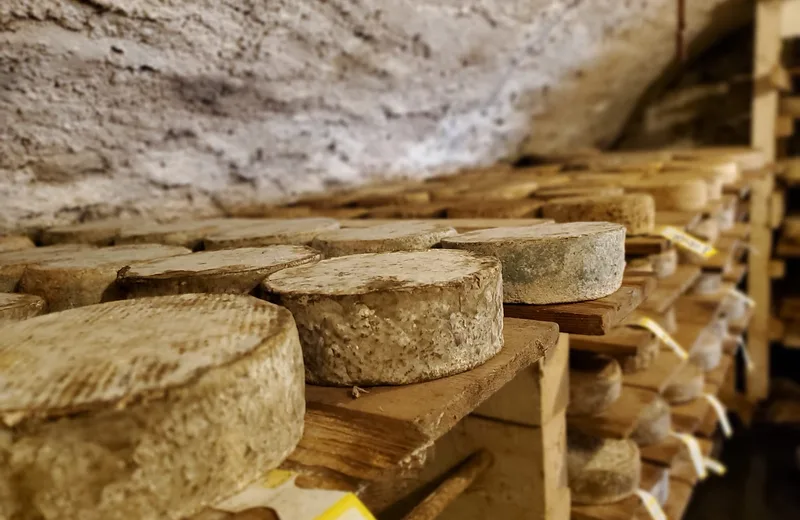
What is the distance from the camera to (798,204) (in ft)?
17.3

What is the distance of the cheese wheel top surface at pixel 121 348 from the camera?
0.67 meters

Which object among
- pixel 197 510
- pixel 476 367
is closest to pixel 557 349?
pixel 476 367

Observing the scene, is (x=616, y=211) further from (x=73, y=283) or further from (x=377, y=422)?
(x=73, y=283)

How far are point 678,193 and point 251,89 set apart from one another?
1689 mm

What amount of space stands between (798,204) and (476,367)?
214 inches

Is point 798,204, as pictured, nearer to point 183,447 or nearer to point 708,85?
point 708,85

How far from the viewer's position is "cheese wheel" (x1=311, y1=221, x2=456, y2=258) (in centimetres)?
139

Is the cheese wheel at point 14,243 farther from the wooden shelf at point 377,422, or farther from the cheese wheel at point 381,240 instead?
the wooden shelf at point 377,422

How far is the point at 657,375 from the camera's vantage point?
7.33 feet

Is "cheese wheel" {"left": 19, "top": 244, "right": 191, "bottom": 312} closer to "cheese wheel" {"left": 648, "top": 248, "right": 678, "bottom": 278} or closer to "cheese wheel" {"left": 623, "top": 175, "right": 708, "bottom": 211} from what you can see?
"cheese wheel" {"left": 648, "top": 248, "right": 678, "bottom": 278}

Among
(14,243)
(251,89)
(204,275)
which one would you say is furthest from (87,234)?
(204,275)

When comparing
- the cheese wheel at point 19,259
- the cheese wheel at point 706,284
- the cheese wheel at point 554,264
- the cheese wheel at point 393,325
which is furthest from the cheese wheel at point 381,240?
the cheese wheel at point 706,284

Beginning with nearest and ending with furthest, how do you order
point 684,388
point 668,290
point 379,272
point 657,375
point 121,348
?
point 121,348, point 379,272, point 668,290, point 657,375, point 684,388

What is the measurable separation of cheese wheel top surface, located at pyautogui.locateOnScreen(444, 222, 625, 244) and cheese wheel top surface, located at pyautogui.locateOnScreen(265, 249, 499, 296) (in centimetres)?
14
